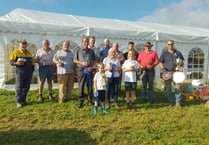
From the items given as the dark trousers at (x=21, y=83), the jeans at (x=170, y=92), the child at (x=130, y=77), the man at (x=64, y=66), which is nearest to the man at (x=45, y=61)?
the man at (x=64, y=66)

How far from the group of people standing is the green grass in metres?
0.32

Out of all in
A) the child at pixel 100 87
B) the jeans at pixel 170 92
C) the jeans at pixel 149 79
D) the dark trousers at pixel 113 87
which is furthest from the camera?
the jeans at pixel 149 79

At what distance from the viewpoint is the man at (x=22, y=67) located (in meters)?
6.33

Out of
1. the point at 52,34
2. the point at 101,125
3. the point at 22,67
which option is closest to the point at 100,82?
the point at 101,125

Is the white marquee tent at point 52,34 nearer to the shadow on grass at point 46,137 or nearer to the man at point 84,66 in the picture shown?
the man at point 84,66

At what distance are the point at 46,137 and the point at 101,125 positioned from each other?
1169 millimetres

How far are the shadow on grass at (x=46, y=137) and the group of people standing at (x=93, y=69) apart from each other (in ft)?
4.09

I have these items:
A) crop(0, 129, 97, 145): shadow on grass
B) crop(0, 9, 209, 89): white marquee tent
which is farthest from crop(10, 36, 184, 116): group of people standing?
crop(0, 9, 209, 89): white marquee tent

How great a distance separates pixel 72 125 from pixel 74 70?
82.5 inches

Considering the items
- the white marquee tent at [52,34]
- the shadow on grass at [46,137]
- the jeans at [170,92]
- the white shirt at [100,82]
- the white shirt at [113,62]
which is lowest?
the shadow on grass at [46,137]

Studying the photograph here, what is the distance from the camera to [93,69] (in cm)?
660

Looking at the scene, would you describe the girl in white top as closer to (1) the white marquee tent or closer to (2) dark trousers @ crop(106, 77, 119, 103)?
(2) dark trousers @ crop(106, 77, 119, 103)

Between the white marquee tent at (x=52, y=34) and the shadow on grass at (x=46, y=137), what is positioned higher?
the white marquee tent at (x=52, y=34)

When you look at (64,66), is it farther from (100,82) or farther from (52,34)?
(52,34)
